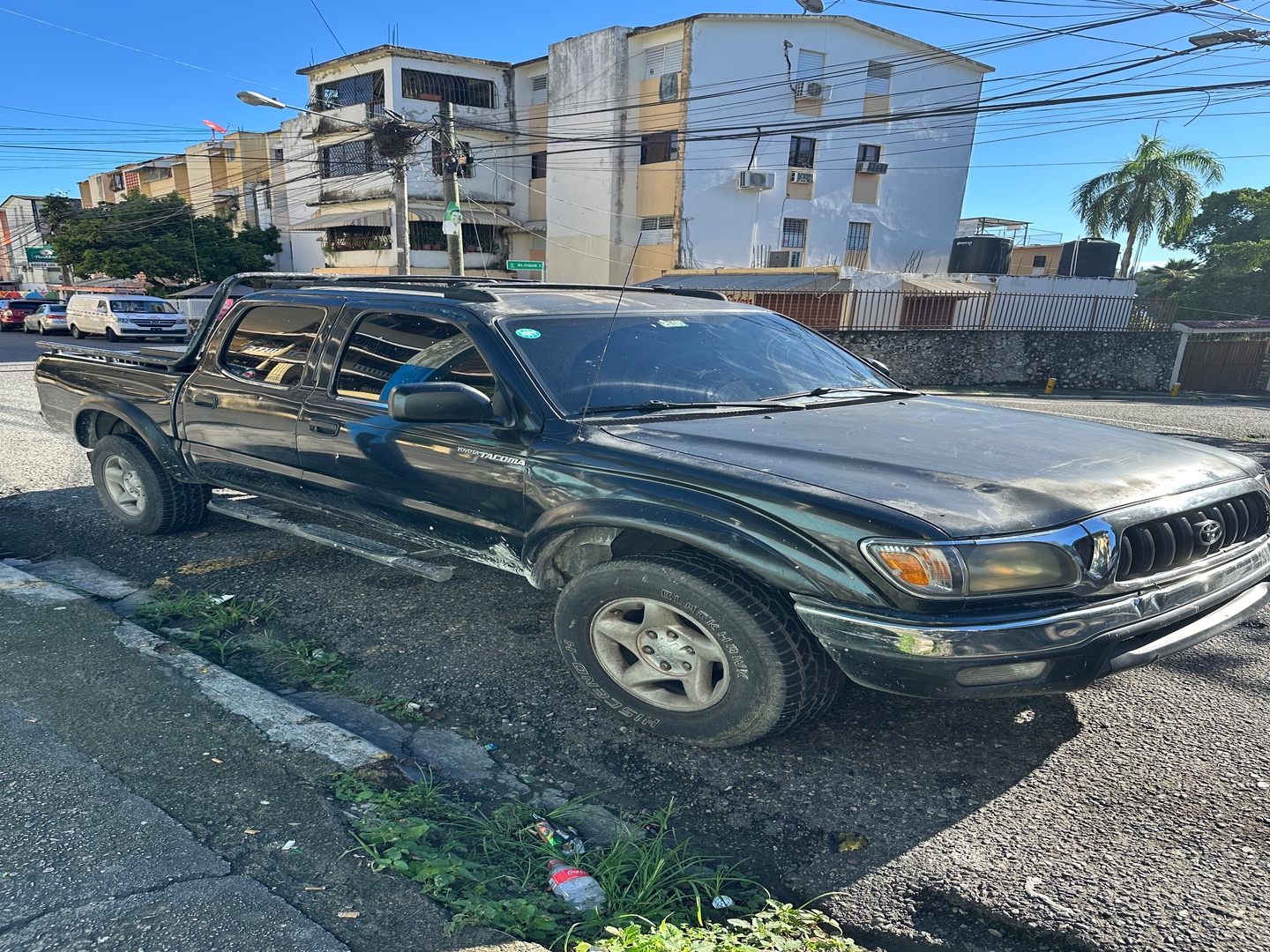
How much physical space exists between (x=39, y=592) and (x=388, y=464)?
2.11 metres

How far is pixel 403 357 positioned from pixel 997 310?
72.5 feet

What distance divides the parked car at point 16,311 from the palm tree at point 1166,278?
166 ft

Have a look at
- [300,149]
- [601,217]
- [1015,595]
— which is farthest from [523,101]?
[1015,595]

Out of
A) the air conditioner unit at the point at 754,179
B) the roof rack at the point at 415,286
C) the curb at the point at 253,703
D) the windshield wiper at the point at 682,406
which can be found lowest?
the curb at the point at 253,703

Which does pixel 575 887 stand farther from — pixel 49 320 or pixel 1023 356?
pixel 49 320

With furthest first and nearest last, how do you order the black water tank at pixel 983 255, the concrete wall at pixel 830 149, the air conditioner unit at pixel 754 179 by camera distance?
1. the black water tank at pixel 983 255
2. the air conditioner unit at pixel 754 179
3. the concrete wall at pixel 830 149

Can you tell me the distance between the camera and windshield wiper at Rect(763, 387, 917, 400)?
3727 mm

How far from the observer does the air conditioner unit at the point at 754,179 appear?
28.3 meters

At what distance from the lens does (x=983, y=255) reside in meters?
30.5

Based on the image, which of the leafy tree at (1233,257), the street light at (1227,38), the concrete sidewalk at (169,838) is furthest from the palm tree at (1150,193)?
the concrete sidewalk at (169,838)

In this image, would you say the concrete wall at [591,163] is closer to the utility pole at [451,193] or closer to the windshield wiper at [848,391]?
the utility pole at [451,193]

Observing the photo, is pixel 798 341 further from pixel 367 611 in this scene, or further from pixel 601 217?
pixel 601 217

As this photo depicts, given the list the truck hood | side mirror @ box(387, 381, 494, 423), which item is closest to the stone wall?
the truck hood

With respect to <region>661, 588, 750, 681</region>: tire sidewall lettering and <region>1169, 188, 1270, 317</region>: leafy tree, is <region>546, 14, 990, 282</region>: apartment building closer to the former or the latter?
<region>1169, 188, 1270, 317</region>: leafy tree
